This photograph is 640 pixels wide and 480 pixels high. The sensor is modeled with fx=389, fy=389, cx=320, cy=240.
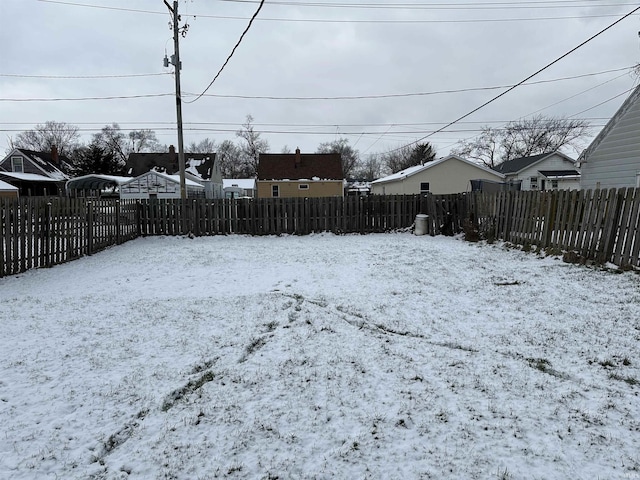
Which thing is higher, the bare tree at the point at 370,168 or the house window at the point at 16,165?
the bare tree at the point at 370,168

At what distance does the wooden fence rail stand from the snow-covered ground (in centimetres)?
118

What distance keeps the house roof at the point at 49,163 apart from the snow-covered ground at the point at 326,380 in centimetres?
3990

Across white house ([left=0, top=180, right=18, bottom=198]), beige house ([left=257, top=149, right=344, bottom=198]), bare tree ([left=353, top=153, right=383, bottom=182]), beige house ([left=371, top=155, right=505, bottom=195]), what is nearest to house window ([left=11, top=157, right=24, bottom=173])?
white house ([left=0, top=180, right=18, bottom=198])

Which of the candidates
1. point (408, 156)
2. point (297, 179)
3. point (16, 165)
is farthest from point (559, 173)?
point (16, 165)

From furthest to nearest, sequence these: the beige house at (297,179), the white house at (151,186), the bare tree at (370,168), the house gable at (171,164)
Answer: the bare tree at (370,168), the house gable at (171,164), the beige house at (297,179), the white house at (151,186)

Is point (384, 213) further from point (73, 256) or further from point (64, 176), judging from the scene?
point (64, 176)

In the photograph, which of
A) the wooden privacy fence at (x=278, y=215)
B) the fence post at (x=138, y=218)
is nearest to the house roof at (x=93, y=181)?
the fence post at (x=138, y=218)

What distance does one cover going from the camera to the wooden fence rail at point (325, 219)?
24.2 feet

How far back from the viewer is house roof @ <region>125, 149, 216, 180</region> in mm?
36438

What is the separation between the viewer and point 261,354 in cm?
380

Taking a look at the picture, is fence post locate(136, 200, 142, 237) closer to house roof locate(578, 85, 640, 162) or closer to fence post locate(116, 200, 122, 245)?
fence post locate(116, 200, 122, 245)

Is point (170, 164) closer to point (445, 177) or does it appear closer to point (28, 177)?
point (28, 177)

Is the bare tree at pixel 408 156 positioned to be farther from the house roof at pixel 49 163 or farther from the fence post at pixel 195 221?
the house roof at pixel 49 163

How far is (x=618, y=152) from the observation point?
12008 millimetres
